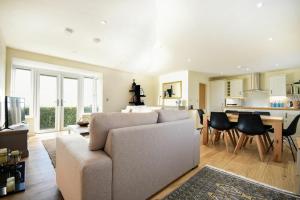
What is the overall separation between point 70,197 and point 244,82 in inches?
281

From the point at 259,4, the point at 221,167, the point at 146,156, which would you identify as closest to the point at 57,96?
the point at 146,156

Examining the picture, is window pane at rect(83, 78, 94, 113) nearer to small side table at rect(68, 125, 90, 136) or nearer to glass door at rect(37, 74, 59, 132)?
glass door at rect(37, 74, 59, 132)

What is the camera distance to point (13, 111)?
2643 millimetres

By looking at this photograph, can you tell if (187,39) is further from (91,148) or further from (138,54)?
(91,148)

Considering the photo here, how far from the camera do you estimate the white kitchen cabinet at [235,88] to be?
6.03 m

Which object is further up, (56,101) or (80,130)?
(56,101)

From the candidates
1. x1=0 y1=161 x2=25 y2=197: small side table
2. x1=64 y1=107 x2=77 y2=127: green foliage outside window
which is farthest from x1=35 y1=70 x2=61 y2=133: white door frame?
x1=0 y1=161 x2=25 y2=197: small side table

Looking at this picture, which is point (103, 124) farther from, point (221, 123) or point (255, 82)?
point (255, 82)

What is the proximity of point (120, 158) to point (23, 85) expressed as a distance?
5.16m

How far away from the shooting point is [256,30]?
2.96 m

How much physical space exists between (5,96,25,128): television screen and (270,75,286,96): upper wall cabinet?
759 cm

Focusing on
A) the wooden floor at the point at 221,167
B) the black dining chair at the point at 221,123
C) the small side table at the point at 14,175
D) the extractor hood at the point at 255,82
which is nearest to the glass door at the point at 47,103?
the wooden floor at the point at 221,167

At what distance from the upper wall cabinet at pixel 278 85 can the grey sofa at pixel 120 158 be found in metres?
5.39

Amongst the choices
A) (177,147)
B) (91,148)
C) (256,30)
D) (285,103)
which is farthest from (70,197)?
(285,103)
